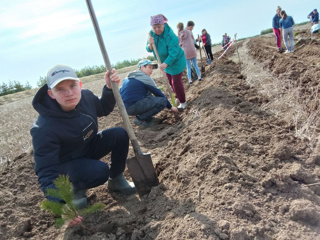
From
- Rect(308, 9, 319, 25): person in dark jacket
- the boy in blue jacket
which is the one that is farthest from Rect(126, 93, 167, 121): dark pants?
Rect(308, 9, 319, 25): person in dark jacket

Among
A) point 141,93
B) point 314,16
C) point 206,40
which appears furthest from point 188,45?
point 314,16

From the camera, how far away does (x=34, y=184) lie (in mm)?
3477

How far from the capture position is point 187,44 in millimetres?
7805

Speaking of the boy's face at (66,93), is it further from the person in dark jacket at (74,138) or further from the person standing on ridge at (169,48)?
the person standing on ridge at (169,48)

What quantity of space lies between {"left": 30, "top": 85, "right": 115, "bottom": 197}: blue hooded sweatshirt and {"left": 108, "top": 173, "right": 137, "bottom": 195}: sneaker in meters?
0.41

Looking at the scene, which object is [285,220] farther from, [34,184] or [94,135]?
[34,184]

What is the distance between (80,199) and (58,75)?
1.16 metres

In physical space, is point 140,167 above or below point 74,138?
below

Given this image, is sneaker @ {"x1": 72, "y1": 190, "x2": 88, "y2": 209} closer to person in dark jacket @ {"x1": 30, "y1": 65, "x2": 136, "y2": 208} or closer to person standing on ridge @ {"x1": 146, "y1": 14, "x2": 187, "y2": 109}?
person in dark jacket @ {"x1": 30, "y1": 65, "x2": 136, "y2": 208}

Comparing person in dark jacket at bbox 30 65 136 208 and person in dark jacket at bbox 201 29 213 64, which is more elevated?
person in dark jacket at bbox 201 29 213 64

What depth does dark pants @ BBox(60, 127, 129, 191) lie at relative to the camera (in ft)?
8.98

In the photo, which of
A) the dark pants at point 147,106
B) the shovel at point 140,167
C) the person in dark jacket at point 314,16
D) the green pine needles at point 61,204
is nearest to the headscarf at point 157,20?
the dark pants at point 147,106

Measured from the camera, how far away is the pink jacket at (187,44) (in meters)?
7.77

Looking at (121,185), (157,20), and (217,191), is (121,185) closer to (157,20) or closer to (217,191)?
(217,191)
